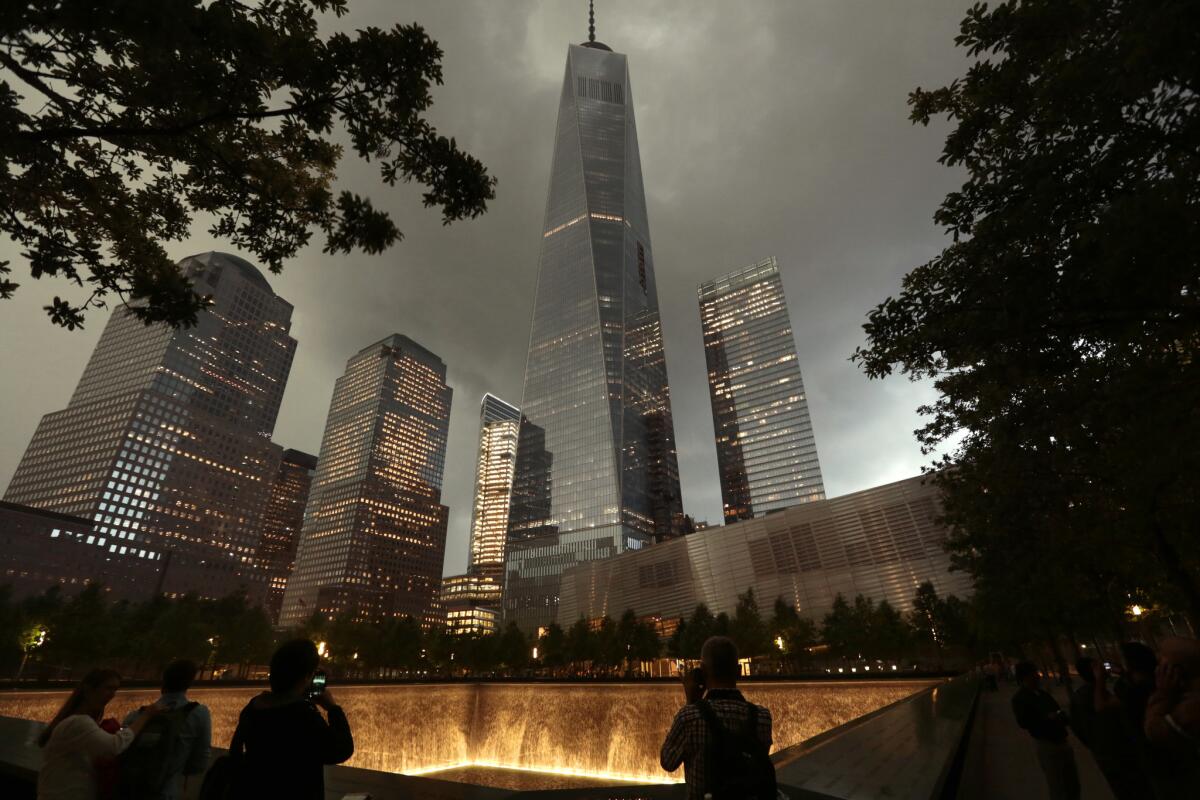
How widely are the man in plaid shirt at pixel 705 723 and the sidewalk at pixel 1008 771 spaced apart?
8.72 meters

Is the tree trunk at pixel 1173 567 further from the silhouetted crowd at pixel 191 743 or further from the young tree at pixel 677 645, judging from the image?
the young tree at pixel 677 645

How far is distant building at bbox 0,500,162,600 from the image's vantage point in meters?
102

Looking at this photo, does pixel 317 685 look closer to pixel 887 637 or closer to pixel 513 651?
pixel 887 637

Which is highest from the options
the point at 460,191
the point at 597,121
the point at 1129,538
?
the point at 597,121

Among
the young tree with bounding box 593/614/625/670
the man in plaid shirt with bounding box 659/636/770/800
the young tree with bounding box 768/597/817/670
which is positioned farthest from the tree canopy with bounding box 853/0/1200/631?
the young tree with bounding box 593/614/625/670

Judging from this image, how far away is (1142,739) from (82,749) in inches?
397

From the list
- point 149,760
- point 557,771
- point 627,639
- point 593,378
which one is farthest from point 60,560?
point 149,760

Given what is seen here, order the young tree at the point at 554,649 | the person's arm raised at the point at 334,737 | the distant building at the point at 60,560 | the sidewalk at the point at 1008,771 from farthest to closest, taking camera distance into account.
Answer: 1. the distant building at the point at 60,560
2. the young tree at the point at 554,649
3. the sidewalk at the point at 1008,771
4. the person's arm raised at the point at 334,737

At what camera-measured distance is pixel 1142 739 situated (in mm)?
5777

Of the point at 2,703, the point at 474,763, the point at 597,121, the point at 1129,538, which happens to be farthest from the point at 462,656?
the point at 597,121

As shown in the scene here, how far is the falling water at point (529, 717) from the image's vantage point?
86.3ft

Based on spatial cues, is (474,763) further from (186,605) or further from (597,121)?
(597,121)

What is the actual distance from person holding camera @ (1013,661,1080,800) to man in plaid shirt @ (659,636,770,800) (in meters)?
6.10

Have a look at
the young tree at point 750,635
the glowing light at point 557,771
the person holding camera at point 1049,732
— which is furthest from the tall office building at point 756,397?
the person holding camera at point 1049,732
